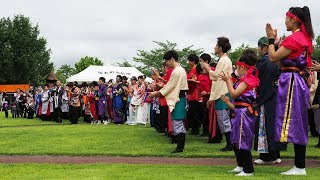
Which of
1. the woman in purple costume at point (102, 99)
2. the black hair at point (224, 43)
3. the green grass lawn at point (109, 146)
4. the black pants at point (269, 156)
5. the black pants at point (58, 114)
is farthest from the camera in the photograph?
the black pants at point (58, 114)

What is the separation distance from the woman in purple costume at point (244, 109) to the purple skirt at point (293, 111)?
0.37 metres

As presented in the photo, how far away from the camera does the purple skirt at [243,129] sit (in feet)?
22.0

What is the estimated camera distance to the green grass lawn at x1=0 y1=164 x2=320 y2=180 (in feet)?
21.9

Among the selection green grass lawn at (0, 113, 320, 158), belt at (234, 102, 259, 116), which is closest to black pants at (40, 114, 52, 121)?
green grass lawn at (0, 113, 320, 158)

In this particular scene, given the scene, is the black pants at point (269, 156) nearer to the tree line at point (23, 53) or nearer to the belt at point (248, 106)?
the belt at point (248, 106)

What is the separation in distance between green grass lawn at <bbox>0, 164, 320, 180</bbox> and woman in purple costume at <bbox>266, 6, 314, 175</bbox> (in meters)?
0.50

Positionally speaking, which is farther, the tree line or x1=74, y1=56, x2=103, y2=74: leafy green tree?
x1=74, y1=56, x2=103, y2=74: leafy green tree

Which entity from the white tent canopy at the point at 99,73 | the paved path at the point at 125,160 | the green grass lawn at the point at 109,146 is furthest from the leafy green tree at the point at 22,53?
the paved path at the point at 125,160

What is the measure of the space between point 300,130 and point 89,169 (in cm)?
317

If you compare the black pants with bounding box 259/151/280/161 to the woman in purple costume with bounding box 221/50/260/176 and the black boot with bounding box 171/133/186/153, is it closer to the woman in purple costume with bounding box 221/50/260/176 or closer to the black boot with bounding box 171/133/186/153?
the woman in purple costume with bounding box 221/50/260/176

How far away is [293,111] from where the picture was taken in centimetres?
666

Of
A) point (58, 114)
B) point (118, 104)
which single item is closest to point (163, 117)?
point (118, 104)

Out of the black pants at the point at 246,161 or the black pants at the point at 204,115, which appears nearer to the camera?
the black pants at the point at 246,161

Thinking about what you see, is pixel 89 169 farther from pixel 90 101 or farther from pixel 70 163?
pixel 90 101
